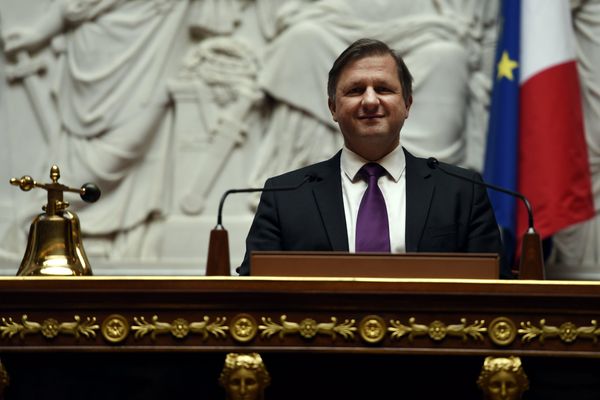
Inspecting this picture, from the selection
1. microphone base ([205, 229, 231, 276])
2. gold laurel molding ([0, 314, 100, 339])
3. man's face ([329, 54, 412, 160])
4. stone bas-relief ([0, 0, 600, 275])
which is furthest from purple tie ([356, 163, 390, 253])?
stone bas-relief ([0, 0, 600, 275])

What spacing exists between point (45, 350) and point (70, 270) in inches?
20.0

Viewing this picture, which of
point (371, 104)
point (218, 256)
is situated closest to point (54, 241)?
point (218, 256)

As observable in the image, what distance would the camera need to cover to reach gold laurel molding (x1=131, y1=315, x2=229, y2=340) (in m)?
2.57

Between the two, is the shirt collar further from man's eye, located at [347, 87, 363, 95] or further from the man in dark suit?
man's eye, located at [347, 87, 363, 95]

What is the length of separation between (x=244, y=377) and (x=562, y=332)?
0.67 metres

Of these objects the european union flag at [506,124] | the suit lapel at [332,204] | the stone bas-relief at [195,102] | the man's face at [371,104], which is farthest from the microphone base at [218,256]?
the stone bas-relief at [195,102]

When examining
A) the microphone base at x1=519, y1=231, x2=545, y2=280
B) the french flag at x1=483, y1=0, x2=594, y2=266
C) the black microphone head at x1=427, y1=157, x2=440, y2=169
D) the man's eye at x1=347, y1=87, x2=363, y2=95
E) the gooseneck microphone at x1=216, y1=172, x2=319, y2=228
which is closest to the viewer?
the microphone base at x1=519, y1=231, x2=545, y2=280

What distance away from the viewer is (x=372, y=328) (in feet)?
8.34

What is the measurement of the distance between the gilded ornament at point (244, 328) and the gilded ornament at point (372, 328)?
0.74 feet

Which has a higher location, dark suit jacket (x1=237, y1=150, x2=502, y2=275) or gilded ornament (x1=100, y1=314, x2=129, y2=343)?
dark suit jacket (x1=237, y1=150, x2=502, y2=275)

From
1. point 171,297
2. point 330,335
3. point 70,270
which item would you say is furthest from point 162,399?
point 70,270

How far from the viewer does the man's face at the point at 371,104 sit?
3350 millimetres

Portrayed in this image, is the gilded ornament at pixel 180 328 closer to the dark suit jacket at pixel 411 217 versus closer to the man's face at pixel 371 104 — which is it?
the dark suit jacket at pixel 411 217

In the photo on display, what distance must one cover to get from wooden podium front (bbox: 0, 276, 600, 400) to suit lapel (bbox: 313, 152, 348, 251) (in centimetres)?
63
